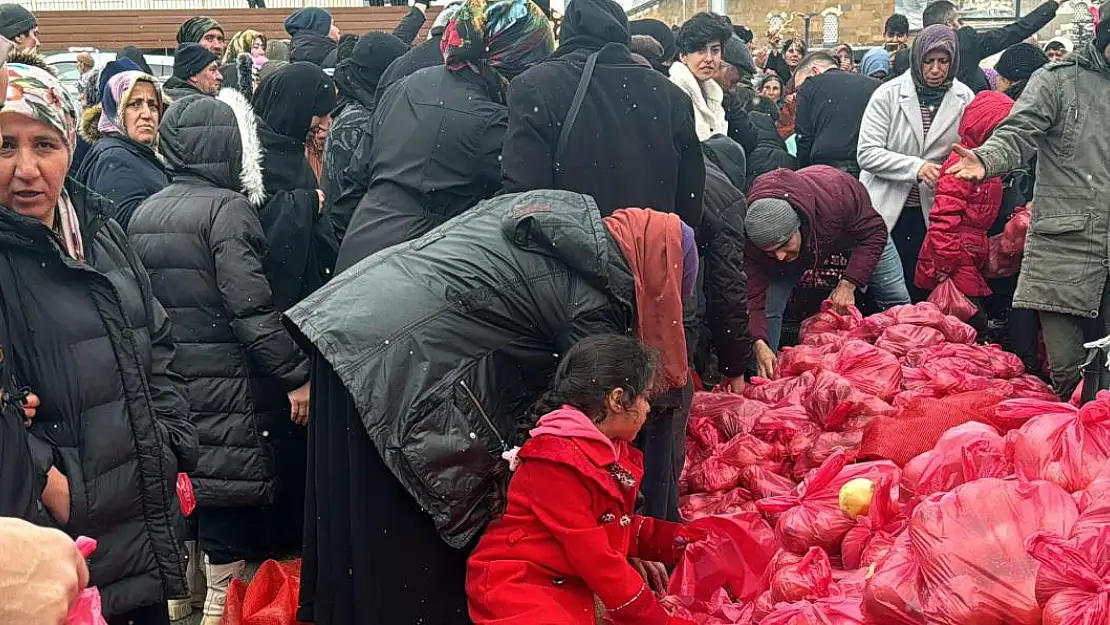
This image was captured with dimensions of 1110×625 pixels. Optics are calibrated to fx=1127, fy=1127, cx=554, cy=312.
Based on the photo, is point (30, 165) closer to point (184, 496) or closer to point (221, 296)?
point (184, 496)

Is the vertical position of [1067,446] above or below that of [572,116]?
below

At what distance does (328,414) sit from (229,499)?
119cm

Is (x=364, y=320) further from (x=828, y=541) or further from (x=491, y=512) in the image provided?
(x=828, y=541)

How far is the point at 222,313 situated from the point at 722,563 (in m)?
1.88

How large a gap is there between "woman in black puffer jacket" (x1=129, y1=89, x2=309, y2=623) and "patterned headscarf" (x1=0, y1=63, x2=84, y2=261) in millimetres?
1157

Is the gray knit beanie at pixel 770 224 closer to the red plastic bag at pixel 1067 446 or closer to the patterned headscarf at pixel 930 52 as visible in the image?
the patterned headscarf at pixel 930 52

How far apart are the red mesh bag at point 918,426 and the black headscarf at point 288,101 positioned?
2.49 meters

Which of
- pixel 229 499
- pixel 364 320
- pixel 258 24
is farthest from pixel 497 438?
pixel 258 24

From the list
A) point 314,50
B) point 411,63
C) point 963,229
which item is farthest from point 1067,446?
point 314,50

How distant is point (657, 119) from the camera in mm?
4059

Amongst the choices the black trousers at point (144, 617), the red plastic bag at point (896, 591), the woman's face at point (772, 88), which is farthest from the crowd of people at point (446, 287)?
the woman's face at point (772, 88)

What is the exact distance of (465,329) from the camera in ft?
9.49

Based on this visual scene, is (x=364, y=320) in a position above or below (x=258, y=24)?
above

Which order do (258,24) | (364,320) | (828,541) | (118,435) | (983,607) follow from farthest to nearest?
(258,24)
(828,541)
(364,320)
(118,435)
(983,607)
